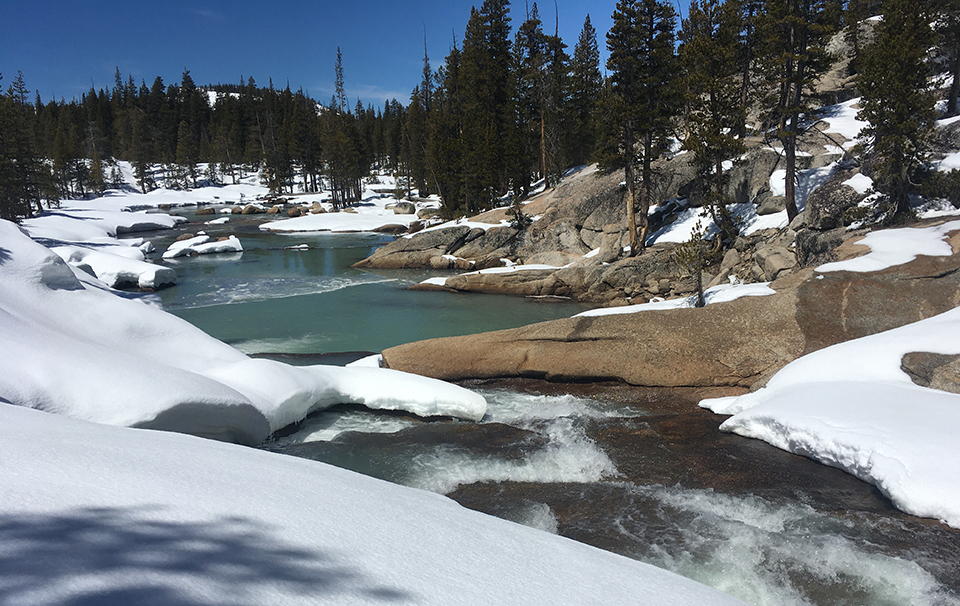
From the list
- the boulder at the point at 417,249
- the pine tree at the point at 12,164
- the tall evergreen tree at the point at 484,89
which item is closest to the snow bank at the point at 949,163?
the boulder at the point at 417,249

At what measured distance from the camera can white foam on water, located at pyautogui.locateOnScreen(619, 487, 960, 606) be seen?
431cm

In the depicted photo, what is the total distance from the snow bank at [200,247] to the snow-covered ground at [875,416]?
1350 inches

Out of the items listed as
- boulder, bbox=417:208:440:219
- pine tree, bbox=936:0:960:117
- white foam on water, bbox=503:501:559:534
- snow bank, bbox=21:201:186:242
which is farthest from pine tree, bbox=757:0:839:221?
snow bank, bbox=21:201:186:242

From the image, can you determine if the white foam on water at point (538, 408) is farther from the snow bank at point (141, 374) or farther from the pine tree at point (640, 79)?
the pine tree at point (640, 79)

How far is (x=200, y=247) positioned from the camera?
1366 inches

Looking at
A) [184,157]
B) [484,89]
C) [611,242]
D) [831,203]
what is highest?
[184,157]

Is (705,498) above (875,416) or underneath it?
underneath

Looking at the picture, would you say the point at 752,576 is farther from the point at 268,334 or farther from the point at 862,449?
the point at 268,334

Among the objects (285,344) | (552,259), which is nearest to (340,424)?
(285,344)

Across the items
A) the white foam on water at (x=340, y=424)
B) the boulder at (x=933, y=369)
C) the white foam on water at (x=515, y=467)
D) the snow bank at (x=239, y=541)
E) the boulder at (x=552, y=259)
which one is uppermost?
the boulder at (x=552, y=259)

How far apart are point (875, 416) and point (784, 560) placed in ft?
10.2

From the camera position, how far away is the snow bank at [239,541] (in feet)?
6.67

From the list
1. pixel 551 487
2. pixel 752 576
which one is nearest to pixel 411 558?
pixel 752 576

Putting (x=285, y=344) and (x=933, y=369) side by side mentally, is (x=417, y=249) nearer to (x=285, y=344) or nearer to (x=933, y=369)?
(x=285, y=344)
